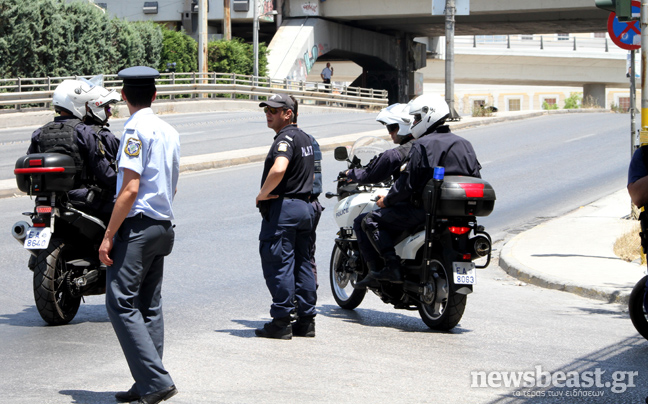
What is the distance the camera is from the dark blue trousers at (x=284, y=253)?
701 centimetres

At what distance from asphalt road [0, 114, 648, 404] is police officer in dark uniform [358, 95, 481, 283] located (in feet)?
2.25

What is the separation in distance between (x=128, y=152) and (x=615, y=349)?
4.06 meters

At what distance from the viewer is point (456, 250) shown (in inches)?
282

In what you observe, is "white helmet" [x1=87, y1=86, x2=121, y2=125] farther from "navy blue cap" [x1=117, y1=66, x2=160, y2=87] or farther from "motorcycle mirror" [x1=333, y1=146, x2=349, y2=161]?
"navy blue cap" [x1=117, y1=66, x2=160, y2=87]

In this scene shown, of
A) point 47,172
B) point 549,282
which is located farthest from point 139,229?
point 549,282

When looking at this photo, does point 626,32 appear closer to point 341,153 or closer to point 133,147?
point 341,153

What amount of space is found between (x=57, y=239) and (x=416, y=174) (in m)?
3.09

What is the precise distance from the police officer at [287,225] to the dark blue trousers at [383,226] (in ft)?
2.27

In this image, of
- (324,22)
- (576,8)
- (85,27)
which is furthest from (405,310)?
(324,22)

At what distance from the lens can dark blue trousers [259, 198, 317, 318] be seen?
701 cm

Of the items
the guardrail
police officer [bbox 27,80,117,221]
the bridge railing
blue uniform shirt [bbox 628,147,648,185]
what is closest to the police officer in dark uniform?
blue uniform shirt [bbox 628,147,648,185]

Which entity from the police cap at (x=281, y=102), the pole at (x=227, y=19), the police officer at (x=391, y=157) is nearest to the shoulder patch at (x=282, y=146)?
the police cap at (x=281, y=102)

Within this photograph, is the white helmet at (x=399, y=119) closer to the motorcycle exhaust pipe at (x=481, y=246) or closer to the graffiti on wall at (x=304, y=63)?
the motorcycle exhaust pipe at (x=481, y=246)

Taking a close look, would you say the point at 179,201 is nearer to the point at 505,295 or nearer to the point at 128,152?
the point at 505,295
